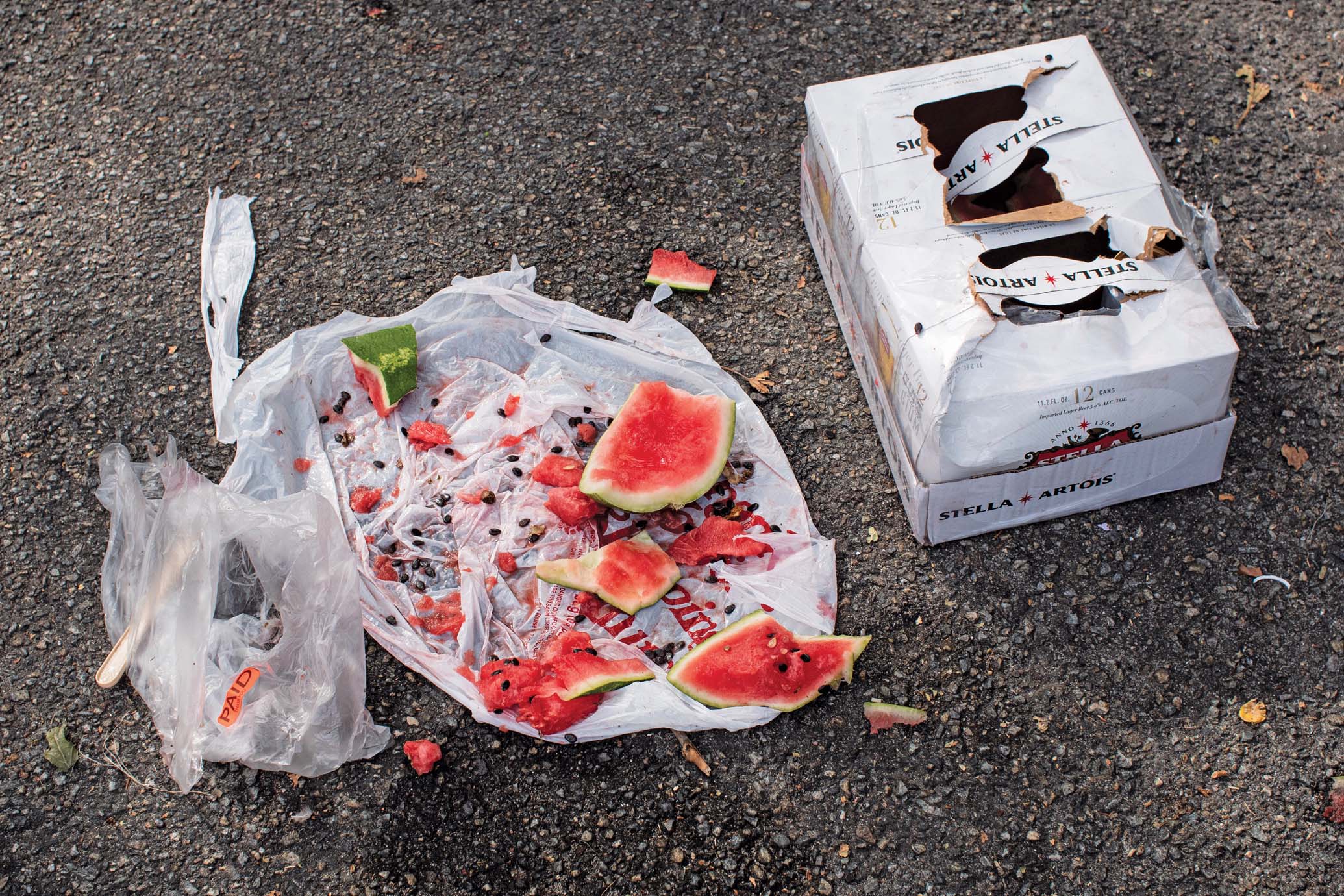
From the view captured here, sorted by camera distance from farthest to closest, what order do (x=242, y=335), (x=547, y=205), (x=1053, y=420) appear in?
(x=547, y=205) → (x=242, y=335) → (x=1053, y=420)

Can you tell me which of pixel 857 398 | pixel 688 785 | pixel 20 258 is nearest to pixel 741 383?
pixel 857 398

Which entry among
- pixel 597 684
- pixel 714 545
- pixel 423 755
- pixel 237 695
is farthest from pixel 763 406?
pixel 237 695

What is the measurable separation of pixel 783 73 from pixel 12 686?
10.4 ft

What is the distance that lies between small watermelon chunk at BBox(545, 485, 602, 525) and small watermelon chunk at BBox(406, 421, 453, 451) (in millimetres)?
402

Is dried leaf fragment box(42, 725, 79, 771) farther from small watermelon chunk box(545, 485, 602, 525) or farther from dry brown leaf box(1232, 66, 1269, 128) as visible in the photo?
dry brown leaf box(1232, 66, 1269, 128)

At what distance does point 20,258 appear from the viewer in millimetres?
3688

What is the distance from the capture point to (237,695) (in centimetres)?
251

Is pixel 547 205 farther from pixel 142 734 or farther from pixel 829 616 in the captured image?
pixel 142 734

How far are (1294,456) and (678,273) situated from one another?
1890 mm

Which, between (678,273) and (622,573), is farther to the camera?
(678,273)

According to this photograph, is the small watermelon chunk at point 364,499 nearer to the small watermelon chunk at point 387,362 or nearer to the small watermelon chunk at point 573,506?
the small watermelon chunk at point 387,362

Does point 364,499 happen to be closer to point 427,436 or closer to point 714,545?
point 427,436

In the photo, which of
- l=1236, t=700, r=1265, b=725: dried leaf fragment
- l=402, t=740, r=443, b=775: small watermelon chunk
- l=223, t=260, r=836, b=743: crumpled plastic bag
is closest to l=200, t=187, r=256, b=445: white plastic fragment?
l=223, t=260, r=836, b=743: crumpled plastic bag

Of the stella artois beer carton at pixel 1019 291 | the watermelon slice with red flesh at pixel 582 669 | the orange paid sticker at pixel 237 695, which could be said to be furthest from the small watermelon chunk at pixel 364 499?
the stella artois beer carton at pixel 1019 291
